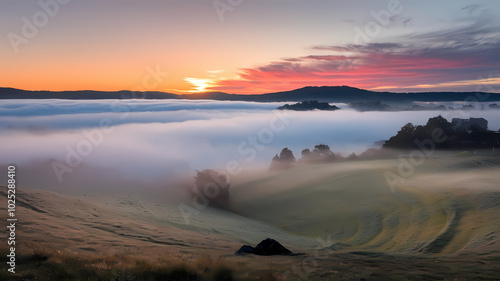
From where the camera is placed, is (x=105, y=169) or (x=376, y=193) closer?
(x=376, y=193)

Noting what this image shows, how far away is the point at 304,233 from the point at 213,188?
17.8 meters

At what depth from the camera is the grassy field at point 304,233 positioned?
8727 millimetres

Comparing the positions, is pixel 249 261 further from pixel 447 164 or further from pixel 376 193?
pixel 447 164

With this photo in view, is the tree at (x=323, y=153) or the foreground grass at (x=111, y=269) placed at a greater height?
the foreground grass at (x=111, y=269)

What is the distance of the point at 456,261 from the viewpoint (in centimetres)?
1057

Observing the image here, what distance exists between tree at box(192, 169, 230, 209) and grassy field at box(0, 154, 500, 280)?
2.15 m

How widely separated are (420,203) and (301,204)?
14.6 metres

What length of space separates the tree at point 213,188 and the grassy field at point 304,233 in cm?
215

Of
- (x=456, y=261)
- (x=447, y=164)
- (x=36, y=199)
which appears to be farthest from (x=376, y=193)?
(x=36, y=199)

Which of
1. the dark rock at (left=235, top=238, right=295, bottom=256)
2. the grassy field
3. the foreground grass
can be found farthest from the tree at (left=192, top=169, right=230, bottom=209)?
the foreground grass

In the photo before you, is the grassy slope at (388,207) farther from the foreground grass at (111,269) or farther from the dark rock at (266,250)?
the foreground grass at (111,269)

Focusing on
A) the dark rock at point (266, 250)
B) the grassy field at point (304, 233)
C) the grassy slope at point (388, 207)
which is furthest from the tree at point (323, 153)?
the dark rock at point (266, 250)

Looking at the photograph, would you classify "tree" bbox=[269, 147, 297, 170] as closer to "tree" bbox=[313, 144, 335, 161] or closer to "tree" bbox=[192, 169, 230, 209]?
"tree" bbox=[313, 144, 335, 161]

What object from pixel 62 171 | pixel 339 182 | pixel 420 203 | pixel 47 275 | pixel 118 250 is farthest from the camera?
pixel 62 171
